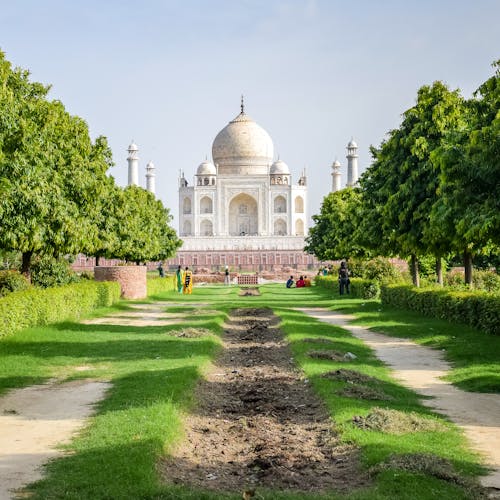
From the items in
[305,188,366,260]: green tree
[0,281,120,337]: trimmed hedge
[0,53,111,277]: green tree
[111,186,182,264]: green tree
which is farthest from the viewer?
[305,188,366,260]: green tree

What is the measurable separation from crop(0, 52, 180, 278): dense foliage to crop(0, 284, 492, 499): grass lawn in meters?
1.85

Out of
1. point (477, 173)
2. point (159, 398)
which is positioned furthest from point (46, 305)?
point (477, 173)

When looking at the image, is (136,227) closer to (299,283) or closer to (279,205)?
(299,283)

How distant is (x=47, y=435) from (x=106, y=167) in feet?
54.3

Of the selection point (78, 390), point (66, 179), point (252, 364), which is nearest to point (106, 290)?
point (66, 179)

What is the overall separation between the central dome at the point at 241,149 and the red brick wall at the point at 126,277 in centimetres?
5322

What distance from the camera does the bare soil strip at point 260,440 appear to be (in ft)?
18.9

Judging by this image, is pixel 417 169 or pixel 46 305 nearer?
pixel 46 305

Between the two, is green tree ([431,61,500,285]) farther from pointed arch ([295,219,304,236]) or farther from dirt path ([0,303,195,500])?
pointed arch ([295,219,304,236])

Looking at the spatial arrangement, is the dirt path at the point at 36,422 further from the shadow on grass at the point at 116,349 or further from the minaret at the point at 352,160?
the minaret at the point at 352,160

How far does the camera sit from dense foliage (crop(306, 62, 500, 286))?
11.1 m

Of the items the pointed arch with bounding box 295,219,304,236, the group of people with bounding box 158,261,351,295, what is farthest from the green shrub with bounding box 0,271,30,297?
the pointed arch with bounding box 295,219,304,236

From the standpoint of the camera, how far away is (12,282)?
63.7ft

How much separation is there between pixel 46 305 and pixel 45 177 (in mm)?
2337
